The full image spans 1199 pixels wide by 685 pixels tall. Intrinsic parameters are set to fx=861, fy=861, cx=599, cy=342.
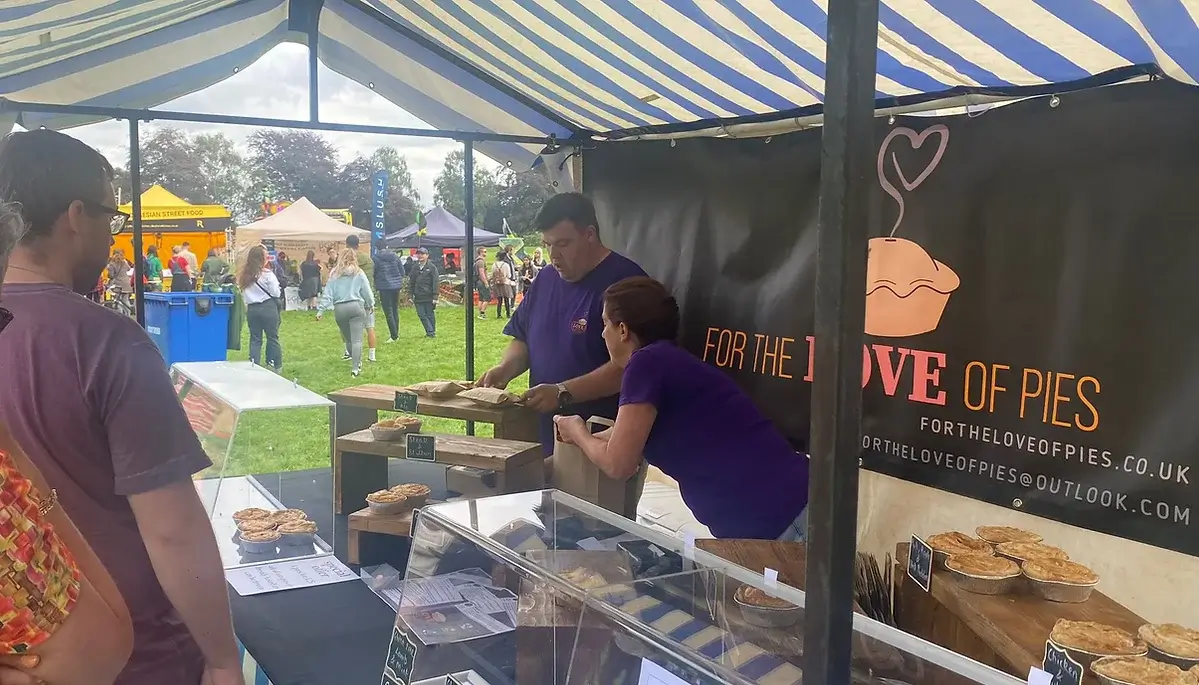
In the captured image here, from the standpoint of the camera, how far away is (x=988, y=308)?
259 cm

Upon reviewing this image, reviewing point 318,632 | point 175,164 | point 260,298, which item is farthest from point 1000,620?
point 175,164

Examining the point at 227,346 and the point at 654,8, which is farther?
the point at 227,346

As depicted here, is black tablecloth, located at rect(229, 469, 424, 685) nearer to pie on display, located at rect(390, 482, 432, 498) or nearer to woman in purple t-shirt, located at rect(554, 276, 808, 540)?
pie on display, located at rect(390, 482, 432, 498)

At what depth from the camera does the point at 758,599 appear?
4.89 ft

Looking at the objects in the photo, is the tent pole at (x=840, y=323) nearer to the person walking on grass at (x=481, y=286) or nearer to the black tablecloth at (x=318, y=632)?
the black tablecloth at (x=318, y=632)

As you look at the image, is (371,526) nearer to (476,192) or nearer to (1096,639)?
Answer: (1096,639)

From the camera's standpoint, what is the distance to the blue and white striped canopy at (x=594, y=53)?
2080 millimetres

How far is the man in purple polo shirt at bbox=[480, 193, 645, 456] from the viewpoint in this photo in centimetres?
339

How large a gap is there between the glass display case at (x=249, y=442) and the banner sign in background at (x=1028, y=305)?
174 centimetres

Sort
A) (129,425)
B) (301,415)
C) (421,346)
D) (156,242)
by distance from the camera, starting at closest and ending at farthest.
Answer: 1. (129,425)
2. (301,415)
3. (421,346)
4. (156,242)

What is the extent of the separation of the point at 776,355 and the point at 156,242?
1476 centimetres

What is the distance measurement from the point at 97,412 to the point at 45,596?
1.90ft

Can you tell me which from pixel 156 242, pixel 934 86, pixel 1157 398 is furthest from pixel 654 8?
pixel 156 242

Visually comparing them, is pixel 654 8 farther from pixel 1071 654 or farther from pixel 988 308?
pixel 1071 654
